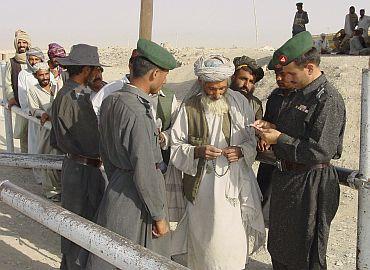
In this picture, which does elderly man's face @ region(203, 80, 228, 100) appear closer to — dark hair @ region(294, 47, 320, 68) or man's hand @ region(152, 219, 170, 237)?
dark hair @ region(294, 47, 320, 68)

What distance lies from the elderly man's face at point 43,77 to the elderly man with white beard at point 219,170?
8.88 ft

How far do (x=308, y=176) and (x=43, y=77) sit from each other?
3.51m

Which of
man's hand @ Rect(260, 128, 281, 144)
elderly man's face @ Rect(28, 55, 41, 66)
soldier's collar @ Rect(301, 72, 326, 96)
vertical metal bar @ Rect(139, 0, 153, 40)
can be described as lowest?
man's hand @ Rect(260, 128, 281, 144)

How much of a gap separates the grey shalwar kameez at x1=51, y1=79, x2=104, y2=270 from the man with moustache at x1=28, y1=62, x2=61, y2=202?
1.89m

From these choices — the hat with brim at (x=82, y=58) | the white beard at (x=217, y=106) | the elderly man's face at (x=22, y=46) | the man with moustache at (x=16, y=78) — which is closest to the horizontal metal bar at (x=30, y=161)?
the hat with brim at (x=82, y=58)

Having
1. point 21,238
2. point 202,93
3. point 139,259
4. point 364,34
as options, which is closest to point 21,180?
point 21,238

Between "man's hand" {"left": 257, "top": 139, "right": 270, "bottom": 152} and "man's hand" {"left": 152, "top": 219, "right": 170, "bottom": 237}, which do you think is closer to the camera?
"man's hand" {"left": 152, "top": 219, "right": 170, "bottom": 237}

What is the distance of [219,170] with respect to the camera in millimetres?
3227

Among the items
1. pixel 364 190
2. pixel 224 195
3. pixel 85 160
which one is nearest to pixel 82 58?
pixel 85 160

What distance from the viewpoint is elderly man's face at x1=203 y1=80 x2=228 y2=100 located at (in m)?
3.14

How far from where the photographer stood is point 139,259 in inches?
66.5

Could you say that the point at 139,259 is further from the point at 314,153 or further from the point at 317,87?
the point at 317,87

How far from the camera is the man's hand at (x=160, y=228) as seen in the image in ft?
8.88

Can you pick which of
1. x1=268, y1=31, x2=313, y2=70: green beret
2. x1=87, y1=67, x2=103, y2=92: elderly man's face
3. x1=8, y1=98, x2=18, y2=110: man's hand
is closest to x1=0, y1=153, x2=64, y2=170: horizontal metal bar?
Answer: x1=87, y1=67, x2=103, y2=92: elderly man's face
